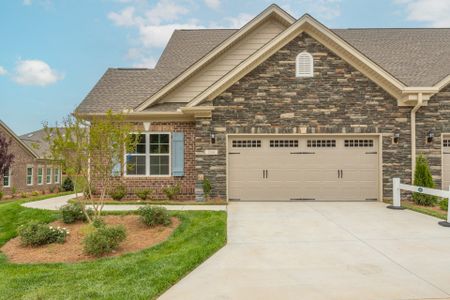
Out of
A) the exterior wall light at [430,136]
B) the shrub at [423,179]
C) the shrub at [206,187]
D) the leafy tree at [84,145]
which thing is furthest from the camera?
the exterior wall light at [430,136]

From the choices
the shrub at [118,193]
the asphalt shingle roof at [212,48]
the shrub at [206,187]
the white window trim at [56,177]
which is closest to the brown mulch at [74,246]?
the shrub at [206,187]

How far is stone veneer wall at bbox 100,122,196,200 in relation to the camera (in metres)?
12.9

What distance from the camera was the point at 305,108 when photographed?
39.7 ft

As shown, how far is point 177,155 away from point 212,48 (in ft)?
19.2

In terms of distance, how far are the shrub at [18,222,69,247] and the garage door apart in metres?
6.36

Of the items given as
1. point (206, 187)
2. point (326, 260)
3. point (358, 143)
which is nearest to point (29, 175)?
point (206, 187)

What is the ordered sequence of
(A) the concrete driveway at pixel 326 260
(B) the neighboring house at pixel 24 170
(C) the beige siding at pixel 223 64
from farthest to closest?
(B) the neighboring house at pixel 24 170
(C) the beige siding at pixel 223 64
(A) the concrete driveway at pixel 326 260

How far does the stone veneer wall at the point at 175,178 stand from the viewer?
12852 mm

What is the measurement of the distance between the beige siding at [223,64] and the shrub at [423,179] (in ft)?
25.4

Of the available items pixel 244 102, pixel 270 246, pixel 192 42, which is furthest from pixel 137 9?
pixel 270 246

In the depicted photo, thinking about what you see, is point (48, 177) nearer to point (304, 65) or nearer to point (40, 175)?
point (40, 175)

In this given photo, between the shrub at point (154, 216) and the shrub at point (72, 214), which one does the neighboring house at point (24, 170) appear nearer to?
the shrub at point (72, 214)

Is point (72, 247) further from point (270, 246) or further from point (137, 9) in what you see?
point (137, 9)

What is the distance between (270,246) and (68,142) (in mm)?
4923
